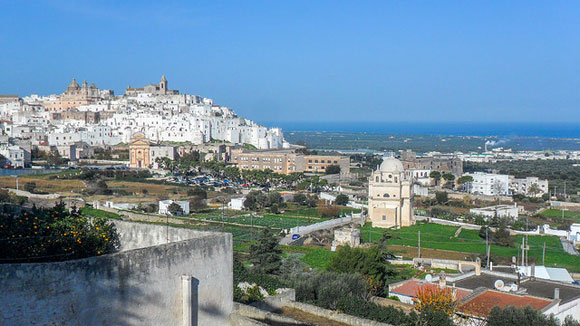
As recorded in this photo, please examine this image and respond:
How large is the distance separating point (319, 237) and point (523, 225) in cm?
1263

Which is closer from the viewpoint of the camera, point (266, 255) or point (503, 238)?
point (266, 255)

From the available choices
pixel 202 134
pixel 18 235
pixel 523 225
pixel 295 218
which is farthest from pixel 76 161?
pixel 18 235

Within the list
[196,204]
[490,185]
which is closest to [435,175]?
[490,185]

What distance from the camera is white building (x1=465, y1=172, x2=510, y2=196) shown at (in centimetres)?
5650

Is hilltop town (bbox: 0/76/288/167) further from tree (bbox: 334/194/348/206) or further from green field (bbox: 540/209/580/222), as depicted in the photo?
green field (bbox: 540/209/580/222)

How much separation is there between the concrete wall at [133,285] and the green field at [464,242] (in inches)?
873

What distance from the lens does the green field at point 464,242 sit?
28.5m

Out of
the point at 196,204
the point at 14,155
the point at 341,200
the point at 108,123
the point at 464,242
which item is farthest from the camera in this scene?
the point at 108,123

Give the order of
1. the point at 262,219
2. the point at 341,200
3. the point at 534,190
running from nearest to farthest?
the point at 262,219 → the point at 341,200 → the point at 534,190

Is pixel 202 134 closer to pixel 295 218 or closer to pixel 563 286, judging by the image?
pixel 295 218

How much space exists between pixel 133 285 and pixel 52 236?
1.40 m

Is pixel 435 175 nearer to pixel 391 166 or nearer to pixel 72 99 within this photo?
pixel 391 166

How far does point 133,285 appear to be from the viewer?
6.77 metres

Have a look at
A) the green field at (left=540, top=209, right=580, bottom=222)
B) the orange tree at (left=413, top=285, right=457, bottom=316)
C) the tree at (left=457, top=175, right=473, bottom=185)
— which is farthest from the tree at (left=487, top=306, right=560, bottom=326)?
the tree at (left=457, top=175, right=473, bottom=185)
